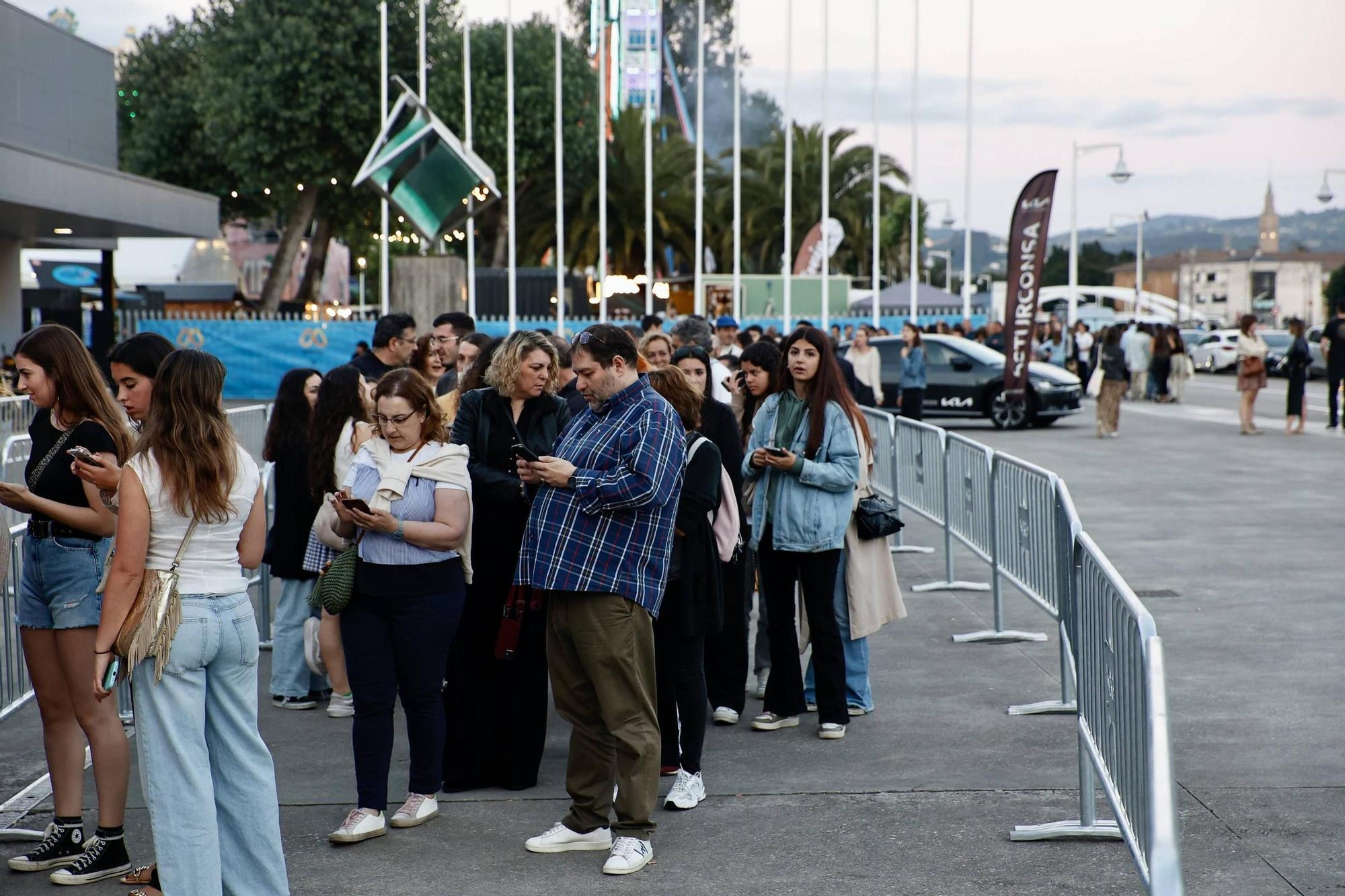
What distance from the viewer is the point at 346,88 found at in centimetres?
3878

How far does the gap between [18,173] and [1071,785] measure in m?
15.4

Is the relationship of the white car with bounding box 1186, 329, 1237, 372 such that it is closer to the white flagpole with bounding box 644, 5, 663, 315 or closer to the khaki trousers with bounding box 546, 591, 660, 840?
the white flagpole with bounding box 644, 5, 663, 315

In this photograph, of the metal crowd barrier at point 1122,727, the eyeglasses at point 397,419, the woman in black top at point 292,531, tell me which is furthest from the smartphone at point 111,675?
the metal crowd barrier at point 1122,727

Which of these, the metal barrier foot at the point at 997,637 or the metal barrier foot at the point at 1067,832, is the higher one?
the metal barrier foot at the point at 1067,832

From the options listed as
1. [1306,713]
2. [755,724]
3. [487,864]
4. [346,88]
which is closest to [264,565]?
[755,724]

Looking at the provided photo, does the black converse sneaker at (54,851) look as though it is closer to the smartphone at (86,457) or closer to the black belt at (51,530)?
the black belt at (51,530)

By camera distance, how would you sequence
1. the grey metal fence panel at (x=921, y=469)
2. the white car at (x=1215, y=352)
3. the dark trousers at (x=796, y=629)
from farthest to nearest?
the white car at (x=1215, y=352), the grey metal fence panel at (x=921, y=469), the dark trousers at (x=796, y=629)

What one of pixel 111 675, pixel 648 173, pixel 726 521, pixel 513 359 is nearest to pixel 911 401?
pixel 648 173

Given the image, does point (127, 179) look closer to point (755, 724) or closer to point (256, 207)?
point (755, 724)

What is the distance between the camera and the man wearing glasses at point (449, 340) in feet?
27.4

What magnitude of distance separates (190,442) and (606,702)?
172 centimetres

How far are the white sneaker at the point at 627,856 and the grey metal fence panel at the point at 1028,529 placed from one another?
2.34 m

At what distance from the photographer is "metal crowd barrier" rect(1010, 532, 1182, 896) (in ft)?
9.60

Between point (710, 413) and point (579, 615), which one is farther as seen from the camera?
point (710, 413)
